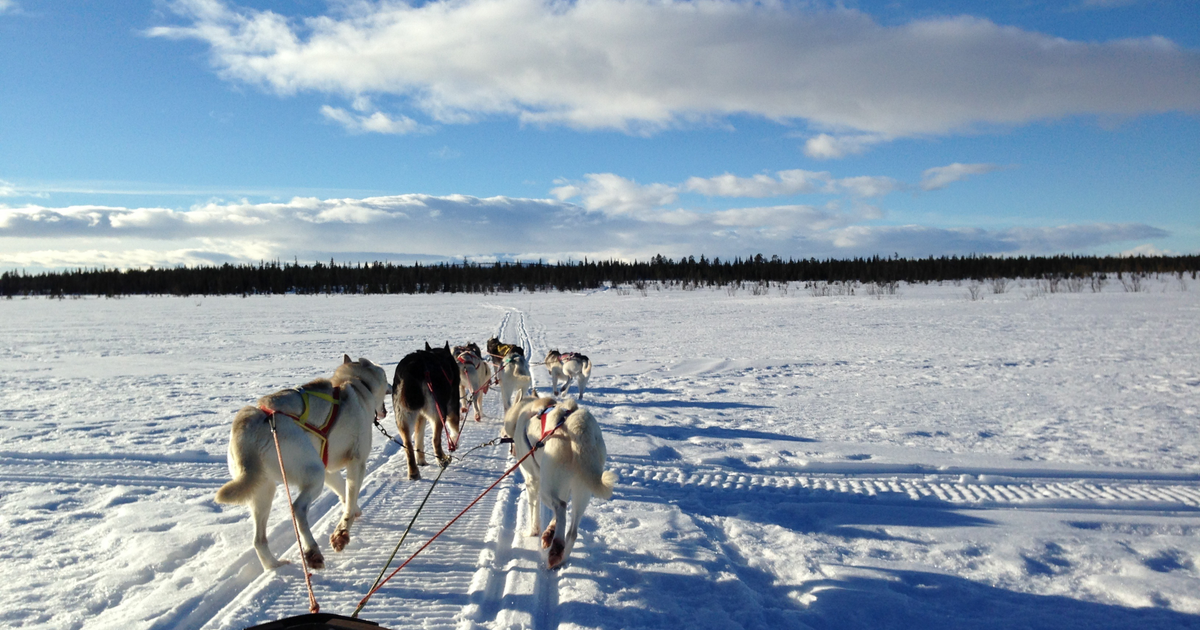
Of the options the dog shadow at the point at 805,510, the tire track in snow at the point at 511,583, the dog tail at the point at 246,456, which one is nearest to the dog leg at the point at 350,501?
the dog tail at the point at 246,456

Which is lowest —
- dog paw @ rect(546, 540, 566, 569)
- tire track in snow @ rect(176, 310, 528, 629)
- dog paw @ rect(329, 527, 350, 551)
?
tire track in snow @ rect(176, 310, 528, 629)

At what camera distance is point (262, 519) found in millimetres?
3396

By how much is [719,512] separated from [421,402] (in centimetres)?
293

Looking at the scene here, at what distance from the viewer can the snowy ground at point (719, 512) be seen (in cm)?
316

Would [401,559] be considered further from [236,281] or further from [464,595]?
[236,281]

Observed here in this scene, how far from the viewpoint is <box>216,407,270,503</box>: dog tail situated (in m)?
3.17

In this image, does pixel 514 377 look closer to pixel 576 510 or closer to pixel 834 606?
pixel 576 510

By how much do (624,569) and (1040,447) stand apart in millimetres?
5268

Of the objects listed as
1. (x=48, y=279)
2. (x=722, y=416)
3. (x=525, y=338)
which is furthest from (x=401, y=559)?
(x=48, y=279)

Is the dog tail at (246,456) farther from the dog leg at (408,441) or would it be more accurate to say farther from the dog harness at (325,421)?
the dog leg at (408,441)

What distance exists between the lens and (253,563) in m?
3.57

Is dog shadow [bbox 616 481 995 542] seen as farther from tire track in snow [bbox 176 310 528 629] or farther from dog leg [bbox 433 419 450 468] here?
dog leg [bbox 433 419 450 468]

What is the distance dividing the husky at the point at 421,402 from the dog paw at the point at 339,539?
142cm

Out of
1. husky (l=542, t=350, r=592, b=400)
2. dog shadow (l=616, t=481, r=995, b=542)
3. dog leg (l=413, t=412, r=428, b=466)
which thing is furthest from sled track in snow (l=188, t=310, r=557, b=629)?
husky (l=542, t=350, r=592, b=400)
